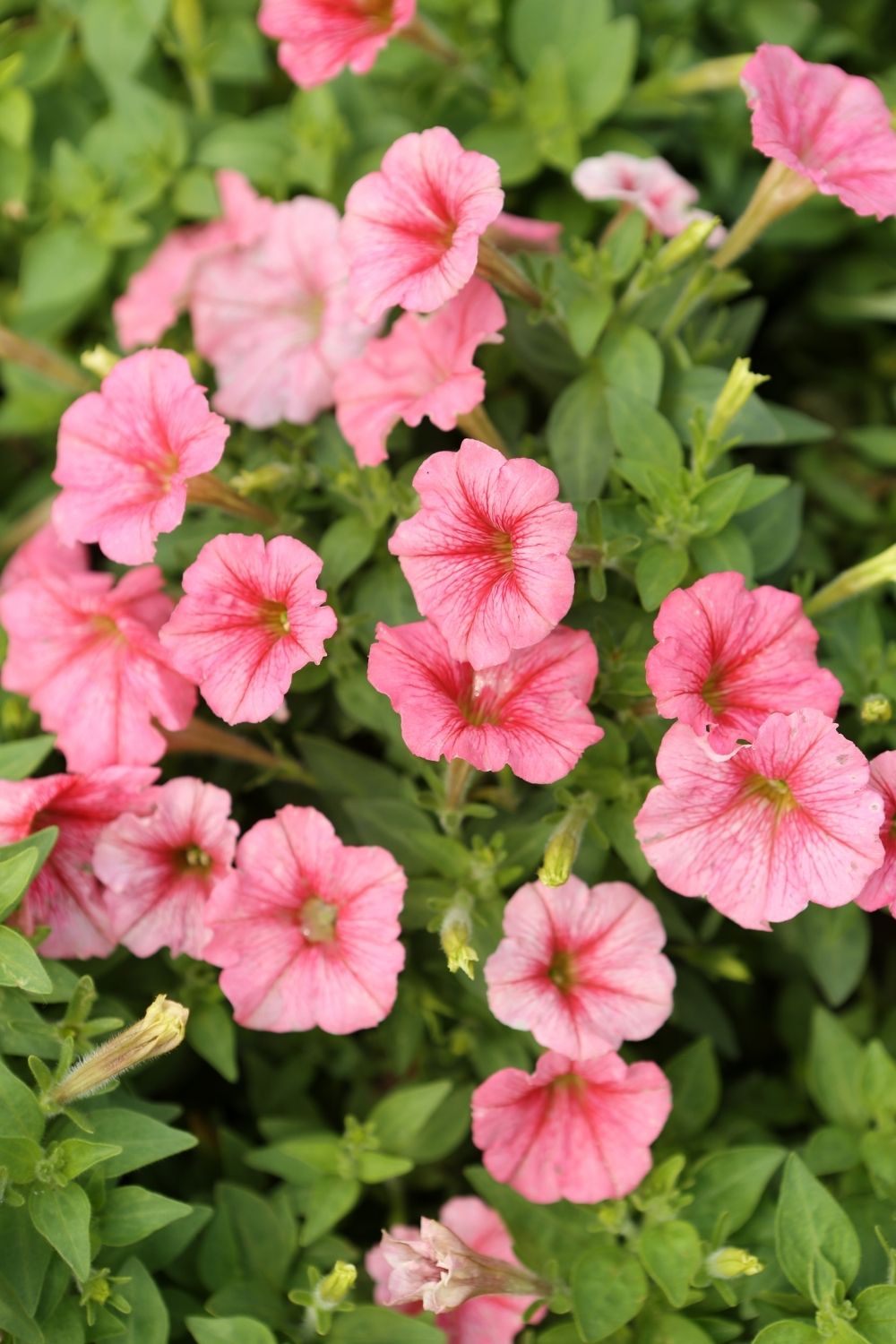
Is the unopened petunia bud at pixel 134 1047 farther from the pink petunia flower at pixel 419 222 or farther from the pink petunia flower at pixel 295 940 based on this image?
the pink petunia flower at pixel 419 222

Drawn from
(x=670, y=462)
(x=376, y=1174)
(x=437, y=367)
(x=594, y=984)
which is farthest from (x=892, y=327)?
(x=376, y=1174)

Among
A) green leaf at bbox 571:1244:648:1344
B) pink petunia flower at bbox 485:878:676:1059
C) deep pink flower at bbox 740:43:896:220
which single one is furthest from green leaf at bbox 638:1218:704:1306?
deep pink flower at bbox 740:43:896:220

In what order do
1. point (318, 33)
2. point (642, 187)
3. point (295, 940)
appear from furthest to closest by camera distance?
point (642, 187), point (318, 33), point (295, 940)

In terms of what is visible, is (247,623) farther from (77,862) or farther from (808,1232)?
(808,1232)

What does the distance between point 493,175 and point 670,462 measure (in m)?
0.42

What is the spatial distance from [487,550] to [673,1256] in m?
0.86

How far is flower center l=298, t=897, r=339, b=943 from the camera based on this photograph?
61.6 inches

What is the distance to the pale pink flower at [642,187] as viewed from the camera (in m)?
1.77

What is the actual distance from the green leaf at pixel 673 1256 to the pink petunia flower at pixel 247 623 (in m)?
0.78

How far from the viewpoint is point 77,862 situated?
5.26 ft

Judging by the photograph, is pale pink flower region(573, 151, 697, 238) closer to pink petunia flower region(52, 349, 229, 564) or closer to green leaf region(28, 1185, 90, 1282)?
pink petunia flower region(52, 349, 229, 564)

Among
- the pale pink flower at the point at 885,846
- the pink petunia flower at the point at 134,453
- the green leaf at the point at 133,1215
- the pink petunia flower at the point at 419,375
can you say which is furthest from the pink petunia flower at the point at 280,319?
the green leaf at the point at 133,1215

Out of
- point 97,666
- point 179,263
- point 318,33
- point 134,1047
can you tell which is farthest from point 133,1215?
point 318,33

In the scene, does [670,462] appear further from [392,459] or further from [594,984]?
[594,984]
